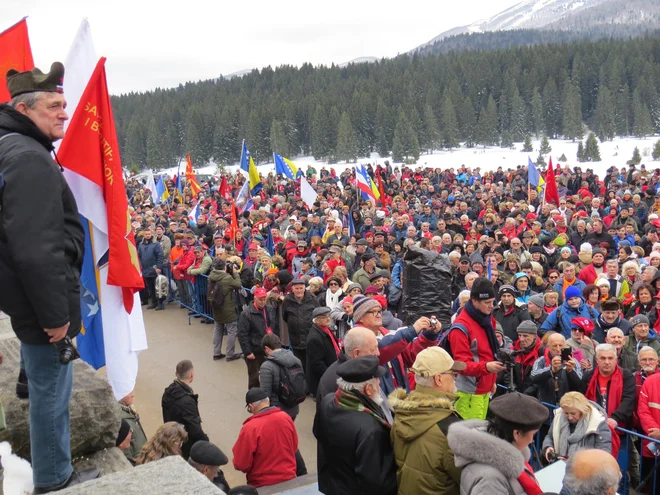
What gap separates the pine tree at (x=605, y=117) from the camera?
74.8 metres

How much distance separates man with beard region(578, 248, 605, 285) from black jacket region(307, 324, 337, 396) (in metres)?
4.67

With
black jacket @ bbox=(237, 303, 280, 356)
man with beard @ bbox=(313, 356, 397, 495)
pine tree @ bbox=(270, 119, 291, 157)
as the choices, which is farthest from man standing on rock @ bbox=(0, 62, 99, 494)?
pine tree @ bbox=(270, 119, 291, 157)

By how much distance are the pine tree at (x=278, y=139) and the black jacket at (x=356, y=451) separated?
73.8 meters

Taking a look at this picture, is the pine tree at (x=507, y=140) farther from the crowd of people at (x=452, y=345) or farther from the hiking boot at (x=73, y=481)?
the hiking boot at (x=73, y=481)

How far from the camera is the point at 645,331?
6109mm

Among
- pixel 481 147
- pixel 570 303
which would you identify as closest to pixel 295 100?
pixel 481 147

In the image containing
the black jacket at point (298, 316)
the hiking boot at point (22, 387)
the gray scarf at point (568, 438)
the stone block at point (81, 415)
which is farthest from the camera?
the black jacket at point (298, 316)

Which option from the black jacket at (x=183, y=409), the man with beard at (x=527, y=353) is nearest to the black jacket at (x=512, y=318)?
the man with beard at (x=527, y=353)

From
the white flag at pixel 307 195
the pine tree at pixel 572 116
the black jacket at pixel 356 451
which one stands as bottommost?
the black jacket at pixel 356 451

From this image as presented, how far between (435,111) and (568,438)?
8034 centimetres

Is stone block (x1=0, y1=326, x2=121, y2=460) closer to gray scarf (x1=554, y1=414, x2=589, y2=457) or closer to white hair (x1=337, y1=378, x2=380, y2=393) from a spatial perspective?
white hair (x1=337, y1=378, x2=380, y2=393)

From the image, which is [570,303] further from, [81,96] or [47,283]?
[47,283]

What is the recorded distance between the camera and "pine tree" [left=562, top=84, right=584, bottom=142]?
7481 centimetres

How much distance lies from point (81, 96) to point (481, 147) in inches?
3051
